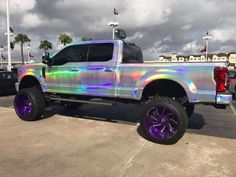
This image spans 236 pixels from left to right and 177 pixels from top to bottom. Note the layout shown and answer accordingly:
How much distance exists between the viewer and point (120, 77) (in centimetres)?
507

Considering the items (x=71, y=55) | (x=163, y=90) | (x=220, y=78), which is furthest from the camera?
(x=71, y=55)

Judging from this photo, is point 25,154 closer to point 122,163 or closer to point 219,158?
point 122,163

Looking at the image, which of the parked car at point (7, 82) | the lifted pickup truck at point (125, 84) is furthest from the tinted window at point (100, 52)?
the parked car at point (7, 82)

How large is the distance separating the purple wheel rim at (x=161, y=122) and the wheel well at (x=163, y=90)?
0.59 m

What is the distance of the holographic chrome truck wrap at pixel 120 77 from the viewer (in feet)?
13.9

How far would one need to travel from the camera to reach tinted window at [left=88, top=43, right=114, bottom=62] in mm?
5391

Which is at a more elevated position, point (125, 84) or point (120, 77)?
point (120, 77)

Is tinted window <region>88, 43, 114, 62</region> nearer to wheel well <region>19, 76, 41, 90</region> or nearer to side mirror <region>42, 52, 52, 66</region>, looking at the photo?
side mirror <region>42, 52, 52, 66</region>

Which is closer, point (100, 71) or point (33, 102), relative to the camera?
point (100, 71)

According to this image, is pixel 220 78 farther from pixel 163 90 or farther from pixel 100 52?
pixel 100 52

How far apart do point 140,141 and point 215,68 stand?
204 centimetres

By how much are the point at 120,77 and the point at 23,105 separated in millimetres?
3242

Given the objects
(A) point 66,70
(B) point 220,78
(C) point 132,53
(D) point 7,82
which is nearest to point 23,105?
(A) point 66,70

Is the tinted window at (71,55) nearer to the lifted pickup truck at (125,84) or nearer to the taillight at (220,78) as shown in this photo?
the lifted pickup truck at (125,84)
